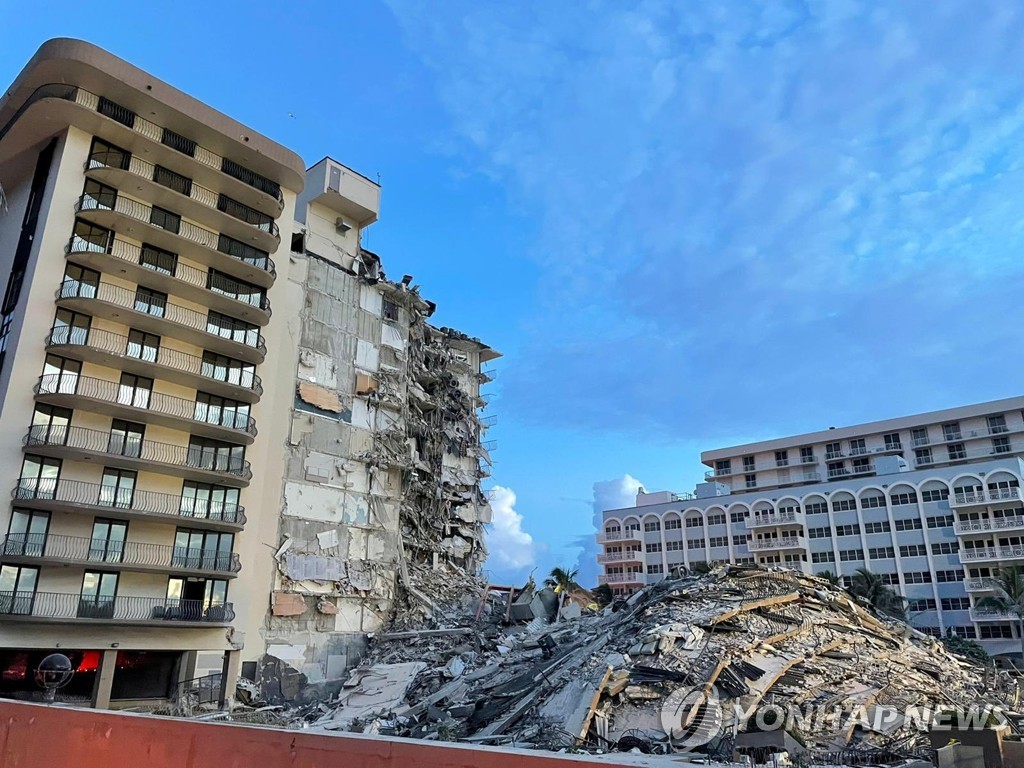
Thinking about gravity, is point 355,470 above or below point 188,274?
below

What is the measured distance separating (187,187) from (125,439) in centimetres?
1309

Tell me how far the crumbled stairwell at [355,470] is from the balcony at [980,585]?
142ft

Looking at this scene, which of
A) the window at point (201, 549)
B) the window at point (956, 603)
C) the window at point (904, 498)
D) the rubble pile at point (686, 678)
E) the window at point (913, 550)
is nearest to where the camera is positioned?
the rubble pile at point (686, 678)

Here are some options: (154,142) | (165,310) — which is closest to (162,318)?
(165,310)

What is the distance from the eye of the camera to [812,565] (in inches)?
2736

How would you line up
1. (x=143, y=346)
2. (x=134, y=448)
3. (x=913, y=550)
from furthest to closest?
1. (x=913, y=550)
2. (x=143, y=346)
3. (x=134, y=448)

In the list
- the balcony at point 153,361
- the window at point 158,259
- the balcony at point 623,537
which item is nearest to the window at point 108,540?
the balcony at point 153,361

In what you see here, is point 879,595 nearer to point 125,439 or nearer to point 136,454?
point 136,454

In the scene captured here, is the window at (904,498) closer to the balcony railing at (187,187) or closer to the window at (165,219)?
the balcony railing at (187,187)

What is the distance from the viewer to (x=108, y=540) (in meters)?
29.7

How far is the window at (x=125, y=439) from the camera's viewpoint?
3030cm

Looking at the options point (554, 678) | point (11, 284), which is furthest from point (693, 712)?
point (11, 284)

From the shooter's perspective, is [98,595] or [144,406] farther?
[144,406]

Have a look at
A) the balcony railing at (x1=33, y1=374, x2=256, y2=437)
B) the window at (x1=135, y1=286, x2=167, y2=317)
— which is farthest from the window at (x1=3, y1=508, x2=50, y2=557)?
the window at (x1=135, y1=286, x2=167, y2=317)
